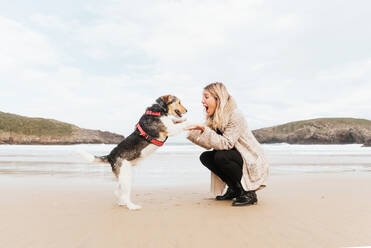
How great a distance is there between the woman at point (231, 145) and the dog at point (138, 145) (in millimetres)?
348

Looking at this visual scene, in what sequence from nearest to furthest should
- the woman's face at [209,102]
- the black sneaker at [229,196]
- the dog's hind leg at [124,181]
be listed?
the dog's hind leg at [124,181] < the woman's face at [209,102] < the black sneaker at [229,196]

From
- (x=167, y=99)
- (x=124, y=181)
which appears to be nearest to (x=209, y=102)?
(x=167, y=99)

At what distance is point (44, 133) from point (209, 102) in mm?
37225

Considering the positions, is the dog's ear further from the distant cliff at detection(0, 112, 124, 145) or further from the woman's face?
the distant cliff at detection(0, 112, 124, 145)

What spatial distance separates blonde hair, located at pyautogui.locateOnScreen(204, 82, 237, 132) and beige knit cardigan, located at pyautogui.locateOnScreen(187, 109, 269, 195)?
0.21ft

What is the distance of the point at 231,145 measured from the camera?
13.0 ft

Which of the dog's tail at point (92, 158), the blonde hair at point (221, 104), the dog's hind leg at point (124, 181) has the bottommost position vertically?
the dog's hind leg at point (124, 181)

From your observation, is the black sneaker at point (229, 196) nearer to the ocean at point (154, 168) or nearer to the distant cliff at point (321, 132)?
the ocean at point (154, 168)

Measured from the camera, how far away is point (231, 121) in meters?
4.01

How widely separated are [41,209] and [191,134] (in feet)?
7.03

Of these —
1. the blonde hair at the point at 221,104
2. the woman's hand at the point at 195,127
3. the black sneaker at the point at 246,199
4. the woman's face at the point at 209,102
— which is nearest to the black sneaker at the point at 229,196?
the black sneaker at the point at 246,199

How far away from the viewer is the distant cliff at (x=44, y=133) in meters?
33.7

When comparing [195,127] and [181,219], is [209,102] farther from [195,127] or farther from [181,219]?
[181,219]

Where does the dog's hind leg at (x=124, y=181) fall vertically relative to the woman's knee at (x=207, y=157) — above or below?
below
